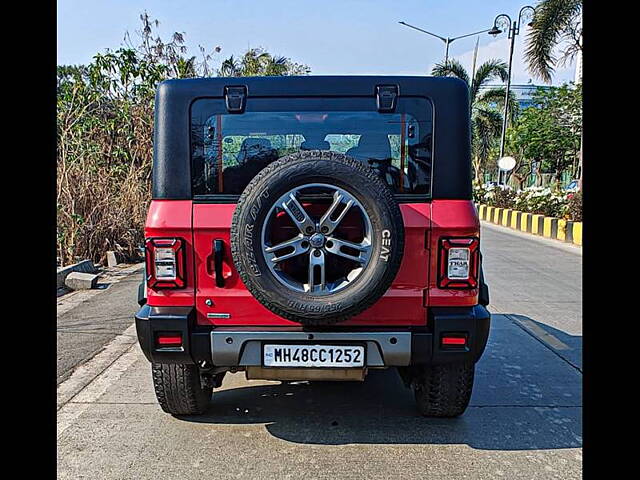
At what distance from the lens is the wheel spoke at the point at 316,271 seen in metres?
3.20

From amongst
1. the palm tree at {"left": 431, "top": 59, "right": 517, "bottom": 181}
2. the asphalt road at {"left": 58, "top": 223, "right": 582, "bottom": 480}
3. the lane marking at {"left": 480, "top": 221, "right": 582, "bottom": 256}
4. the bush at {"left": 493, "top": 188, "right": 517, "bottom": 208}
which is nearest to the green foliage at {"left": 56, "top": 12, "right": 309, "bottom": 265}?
the asphalt road at {"left": 58, "top": 223, "right": 582, "bottom": 480}

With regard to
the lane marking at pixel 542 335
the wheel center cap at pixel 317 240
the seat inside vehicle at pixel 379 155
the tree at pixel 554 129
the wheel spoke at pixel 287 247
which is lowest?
the lane marking at pixel 542 335

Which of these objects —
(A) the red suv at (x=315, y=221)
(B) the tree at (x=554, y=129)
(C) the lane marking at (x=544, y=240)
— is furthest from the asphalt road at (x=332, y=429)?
(B) the tree at (x=554, y=129)

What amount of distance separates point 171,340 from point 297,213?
1.01 m

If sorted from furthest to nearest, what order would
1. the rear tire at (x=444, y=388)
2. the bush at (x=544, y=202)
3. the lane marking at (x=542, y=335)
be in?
the bush at (x=544, y=202)
the lane marking at (x=542, y=335)
the rear tire at (x=444, y=388)

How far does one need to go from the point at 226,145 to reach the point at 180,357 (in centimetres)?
121

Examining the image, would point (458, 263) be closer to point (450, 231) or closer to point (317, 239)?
point (450, 231)

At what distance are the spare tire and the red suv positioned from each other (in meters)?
0.07

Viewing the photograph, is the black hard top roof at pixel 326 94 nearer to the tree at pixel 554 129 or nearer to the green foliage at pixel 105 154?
the green foliage at pixel 105 154

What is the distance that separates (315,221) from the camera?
10.7ft

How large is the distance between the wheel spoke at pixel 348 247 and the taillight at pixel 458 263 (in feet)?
1.56

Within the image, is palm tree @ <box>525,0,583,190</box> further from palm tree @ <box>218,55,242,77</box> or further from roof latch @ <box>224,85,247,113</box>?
roof latch @ <box>224,85,247,113</box>

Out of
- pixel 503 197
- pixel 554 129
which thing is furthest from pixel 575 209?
pixel 554 129
